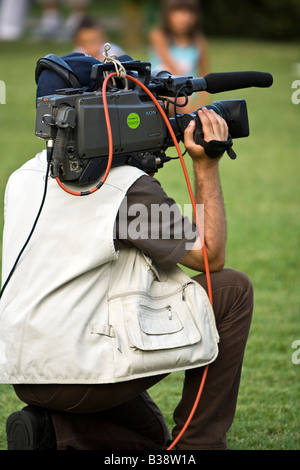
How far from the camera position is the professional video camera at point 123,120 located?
7.77 ft

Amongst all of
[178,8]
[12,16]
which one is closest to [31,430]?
[178,8]

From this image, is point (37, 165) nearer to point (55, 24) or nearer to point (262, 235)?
point (262, 235)

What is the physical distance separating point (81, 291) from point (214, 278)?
0.55 m

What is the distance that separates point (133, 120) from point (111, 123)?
101mm

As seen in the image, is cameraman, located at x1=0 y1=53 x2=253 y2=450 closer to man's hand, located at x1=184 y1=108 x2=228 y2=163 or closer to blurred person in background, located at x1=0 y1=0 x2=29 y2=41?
man's hand, located at x1=184 y1=108 x2=228 y2=163

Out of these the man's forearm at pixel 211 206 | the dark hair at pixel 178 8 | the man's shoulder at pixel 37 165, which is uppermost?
the dark hair at pixel 178 8

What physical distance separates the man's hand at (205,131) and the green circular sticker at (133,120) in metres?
0.20

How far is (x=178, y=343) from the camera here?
257cm

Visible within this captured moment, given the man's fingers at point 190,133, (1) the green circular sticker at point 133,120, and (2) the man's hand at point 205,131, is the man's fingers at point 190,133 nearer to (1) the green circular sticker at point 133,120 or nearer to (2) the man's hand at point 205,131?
(2) the man's hand at point 205,131

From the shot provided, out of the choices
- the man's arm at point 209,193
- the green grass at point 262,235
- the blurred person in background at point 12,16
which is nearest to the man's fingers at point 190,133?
the man's arm at point 209,193

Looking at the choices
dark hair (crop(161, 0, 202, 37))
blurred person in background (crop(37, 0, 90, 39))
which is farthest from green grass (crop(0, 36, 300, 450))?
blurred person in background (crop(37, 0, 90, 39))

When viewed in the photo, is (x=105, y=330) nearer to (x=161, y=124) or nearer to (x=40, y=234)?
(x=40, y=234)

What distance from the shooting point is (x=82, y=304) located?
98.8 inches

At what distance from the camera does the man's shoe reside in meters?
2.64
